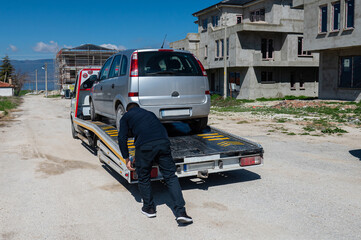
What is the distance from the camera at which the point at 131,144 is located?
670 cm

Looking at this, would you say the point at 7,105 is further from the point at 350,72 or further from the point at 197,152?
the point at 197,152

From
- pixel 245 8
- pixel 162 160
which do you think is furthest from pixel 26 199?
pixel 245 8

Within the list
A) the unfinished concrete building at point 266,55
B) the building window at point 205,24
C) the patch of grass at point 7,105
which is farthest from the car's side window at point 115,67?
the building window at point 205,24

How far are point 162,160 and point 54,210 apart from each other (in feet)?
5.77

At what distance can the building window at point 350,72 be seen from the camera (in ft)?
81.4

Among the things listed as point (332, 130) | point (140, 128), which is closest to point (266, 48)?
point (332, 130)

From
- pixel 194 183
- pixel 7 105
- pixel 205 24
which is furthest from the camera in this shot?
pixel 205 24

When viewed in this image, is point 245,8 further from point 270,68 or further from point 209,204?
point 209,204

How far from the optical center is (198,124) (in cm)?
787

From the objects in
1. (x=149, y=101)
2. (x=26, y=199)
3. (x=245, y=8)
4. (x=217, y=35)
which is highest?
(x=245, y=8)

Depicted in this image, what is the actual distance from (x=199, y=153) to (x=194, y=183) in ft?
2.79

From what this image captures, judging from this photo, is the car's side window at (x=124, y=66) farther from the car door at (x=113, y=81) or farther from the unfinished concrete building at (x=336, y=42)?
the unfinished concrete building at (x=336, y=42)

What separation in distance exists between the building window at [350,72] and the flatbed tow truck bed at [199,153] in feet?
68.0

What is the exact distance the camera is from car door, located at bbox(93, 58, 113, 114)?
8.65m
